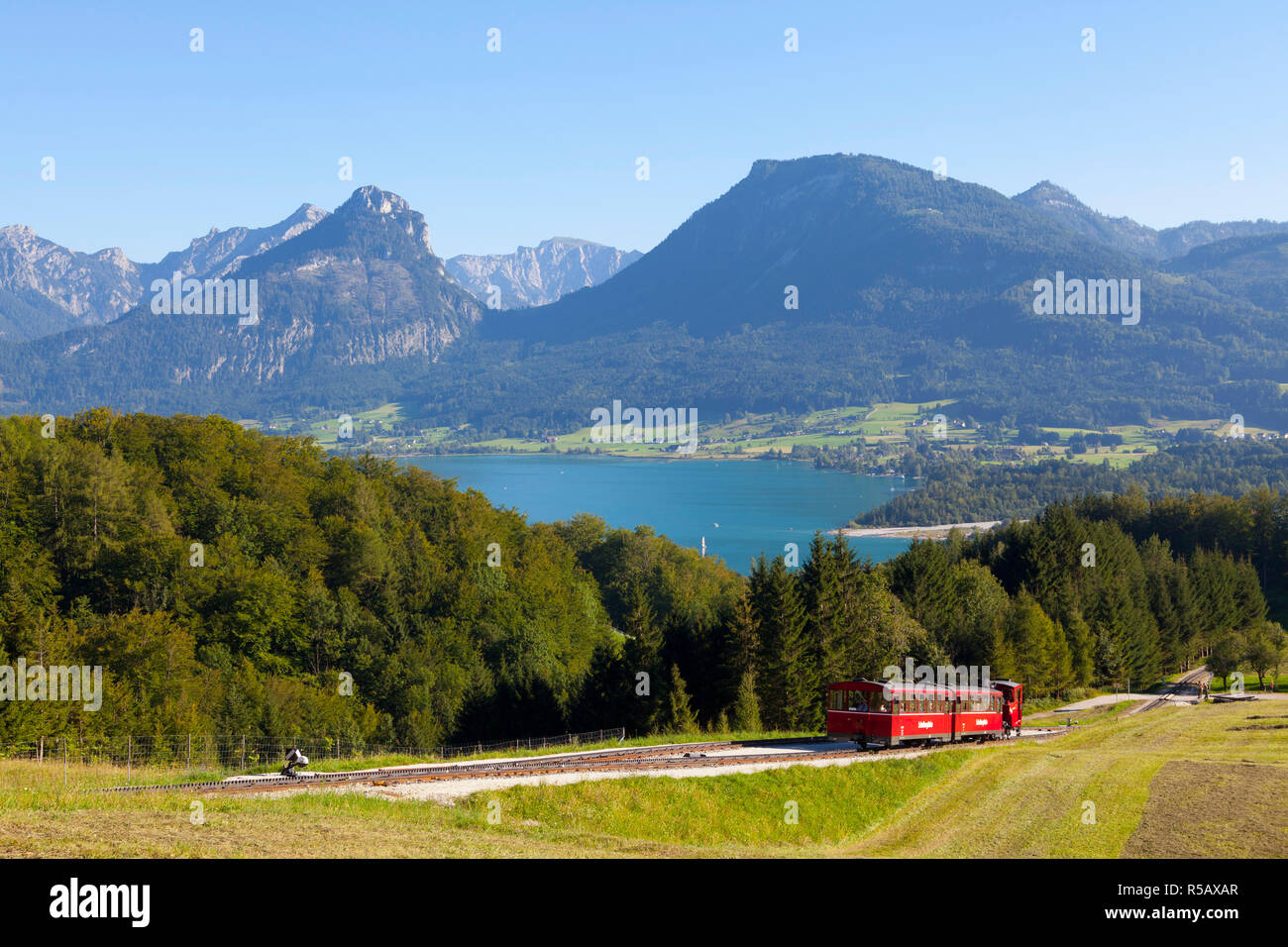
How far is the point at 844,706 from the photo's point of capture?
35.4m

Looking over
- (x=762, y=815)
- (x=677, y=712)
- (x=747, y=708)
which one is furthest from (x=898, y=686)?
(x=677, y=712)

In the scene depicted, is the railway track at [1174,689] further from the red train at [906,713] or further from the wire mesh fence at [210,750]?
the wire mesh fence at [210,750]

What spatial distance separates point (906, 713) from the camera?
3491 centimetres

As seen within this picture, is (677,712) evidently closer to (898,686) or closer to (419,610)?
(898,686)

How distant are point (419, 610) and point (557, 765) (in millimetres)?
47554

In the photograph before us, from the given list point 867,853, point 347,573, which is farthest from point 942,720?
point 347,573

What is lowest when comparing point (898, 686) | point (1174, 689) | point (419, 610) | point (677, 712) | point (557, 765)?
point (1174, 689)

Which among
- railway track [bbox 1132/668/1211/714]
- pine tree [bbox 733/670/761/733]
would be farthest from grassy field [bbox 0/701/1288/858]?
railway track [bbox 1132/668/1211/714]

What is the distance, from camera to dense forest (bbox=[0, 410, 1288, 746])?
49.5m

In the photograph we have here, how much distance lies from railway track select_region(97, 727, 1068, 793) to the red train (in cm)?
57

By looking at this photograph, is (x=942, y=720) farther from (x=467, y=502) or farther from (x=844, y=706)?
(x=467, y=502)

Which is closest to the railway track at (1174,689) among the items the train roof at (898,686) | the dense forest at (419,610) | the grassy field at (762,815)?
the dense forest at (419,610)

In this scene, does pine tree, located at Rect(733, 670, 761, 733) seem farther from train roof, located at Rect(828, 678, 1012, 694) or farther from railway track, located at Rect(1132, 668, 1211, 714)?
railway track, located at Rect(1132, 668, 1211, 714)
